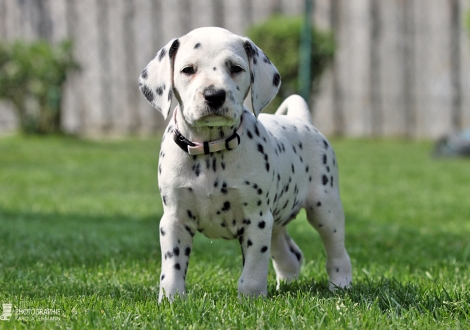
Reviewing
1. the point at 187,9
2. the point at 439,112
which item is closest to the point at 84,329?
the point at 187,9

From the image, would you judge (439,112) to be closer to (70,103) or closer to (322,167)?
(70,103)

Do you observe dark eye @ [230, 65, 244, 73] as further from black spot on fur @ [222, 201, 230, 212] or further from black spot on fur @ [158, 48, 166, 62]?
black spot on fur @ [222, 201, 230, 212]

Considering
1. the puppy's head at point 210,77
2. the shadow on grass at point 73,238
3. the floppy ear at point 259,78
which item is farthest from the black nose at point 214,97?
the shadow on grass at point 73,238

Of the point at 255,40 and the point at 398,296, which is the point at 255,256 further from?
the point at 255,40

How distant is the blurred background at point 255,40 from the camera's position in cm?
1388

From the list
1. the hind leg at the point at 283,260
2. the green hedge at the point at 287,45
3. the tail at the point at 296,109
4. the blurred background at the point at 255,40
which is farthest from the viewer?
the green hedge at the point at 287,45

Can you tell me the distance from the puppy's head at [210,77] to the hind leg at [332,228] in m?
→ 0.85

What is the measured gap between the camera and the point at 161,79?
372cm

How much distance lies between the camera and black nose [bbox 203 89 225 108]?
3338 mm

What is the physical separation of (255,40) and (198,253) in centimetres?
1063

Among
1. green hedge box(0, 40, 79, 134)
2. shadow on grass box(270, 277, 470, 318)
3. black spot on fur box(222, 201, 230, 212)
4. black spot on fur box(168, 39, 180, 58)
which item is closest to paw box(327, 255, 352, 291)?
shadow on grass box(270, 277, 470, 318)

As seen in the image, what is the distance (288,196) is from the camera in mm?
4004

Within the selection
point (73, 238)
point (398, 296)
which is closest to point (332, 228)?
point (398, 296)

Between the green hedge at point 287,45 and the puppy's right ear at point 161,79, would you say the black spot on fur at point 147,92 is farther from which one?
the green hedge at point 287,45
